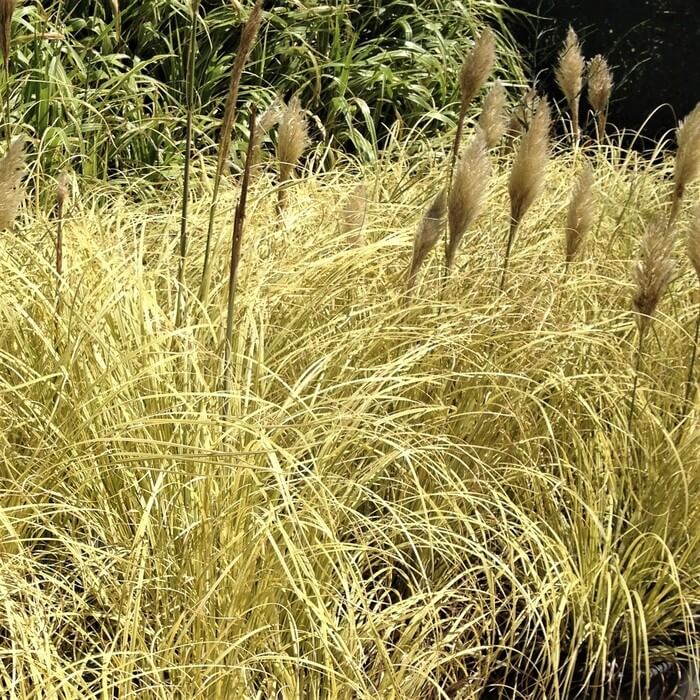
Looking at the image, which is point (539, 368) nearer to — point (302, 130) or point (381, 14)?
point (302, 130)

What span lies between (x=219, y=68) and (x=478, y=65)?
2894 millimetres

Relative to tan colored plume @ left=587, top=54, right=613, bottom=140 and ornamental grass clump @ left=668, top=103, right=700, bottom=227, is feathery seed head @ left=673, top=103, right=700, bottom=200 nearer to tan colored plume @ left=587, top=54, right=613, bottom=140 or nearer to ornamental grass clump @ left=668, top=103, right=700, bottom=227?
ornamental grass clump @ left=668, top=103, right=700, bottom=227

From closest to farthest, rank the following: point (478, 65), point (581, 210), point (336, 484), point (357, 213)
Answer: point (336, 484) < point (581, 210) < point (478, 65) < point (357, 213)

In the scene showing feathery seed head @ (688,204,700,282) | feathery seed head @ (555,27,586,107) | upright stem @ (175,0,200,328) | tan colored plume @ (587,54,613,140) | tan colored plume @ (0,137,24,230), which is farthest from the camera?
tan colored plume @ (587,54,613,140)

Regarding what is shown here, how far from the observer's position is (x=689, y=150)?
227 centimetres

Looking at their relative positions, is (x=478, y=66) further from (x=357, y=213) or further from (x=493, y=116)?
(x=357, y=213)

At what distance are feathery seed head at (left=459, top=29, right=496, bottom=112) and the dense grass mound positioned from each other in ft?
1.29

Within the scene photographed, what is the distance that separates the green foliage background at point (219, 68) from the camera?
14.6ft

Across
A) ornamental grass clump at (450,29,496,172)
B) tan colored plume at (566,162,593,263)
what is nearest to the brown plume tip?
tan colored plume at (566,162,593,263)

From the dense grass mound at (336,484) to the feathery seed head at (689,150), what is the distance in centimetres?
32

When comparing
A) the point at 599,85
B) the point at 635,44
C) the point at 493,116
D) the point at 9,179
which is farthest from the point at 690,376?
the point at 635,44

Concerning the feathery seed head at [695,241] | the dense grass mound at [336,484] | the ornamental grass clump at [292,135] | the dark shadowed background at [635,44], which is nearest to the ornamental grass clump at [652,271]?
the feathery seed head at [695,241]

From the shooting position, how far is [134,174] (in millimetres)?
4551

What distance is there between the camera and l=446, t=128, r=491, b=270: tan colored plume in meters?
2.08
